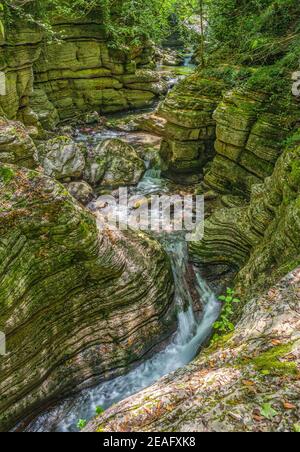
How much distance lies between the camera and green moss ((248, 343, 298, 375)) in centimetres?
319

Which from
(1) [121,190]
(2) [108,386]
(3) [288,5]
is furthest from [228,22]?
(2) [108,386]

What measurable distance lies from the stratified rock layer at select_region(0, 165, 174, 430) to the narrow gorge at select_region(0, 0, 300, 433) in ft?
0.08

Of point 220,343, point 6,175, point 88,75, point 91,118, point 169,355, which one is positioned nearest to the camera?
point 220,343

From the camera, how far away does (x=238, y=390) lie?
3115 mm

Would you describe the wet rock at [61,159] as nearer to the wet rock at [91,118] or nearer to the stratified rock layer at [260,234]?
the wet rock at [91,118]

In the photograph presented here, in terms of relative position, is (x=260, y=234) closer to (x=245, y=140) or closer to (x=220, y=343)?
(x=245, y=140)

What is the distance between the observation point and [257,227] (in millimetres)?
7797

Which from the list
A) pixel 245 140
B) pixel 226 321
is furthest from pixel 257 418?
pixel 245 140

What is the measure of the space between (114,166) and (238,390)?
10.1m

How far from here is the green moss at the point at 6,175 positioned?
18.2 ft

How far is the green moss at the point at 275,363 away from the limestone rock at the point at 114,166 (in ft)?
30.4

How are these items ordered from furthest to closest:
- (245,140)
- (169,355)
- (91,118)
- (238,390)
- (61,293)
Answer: (91,118) → (245,140) → (169,355) → (61,293) → (238,390)

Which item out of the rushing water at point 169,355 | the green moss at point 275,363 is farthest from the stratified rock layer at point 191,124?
the green moss at point 275,363
